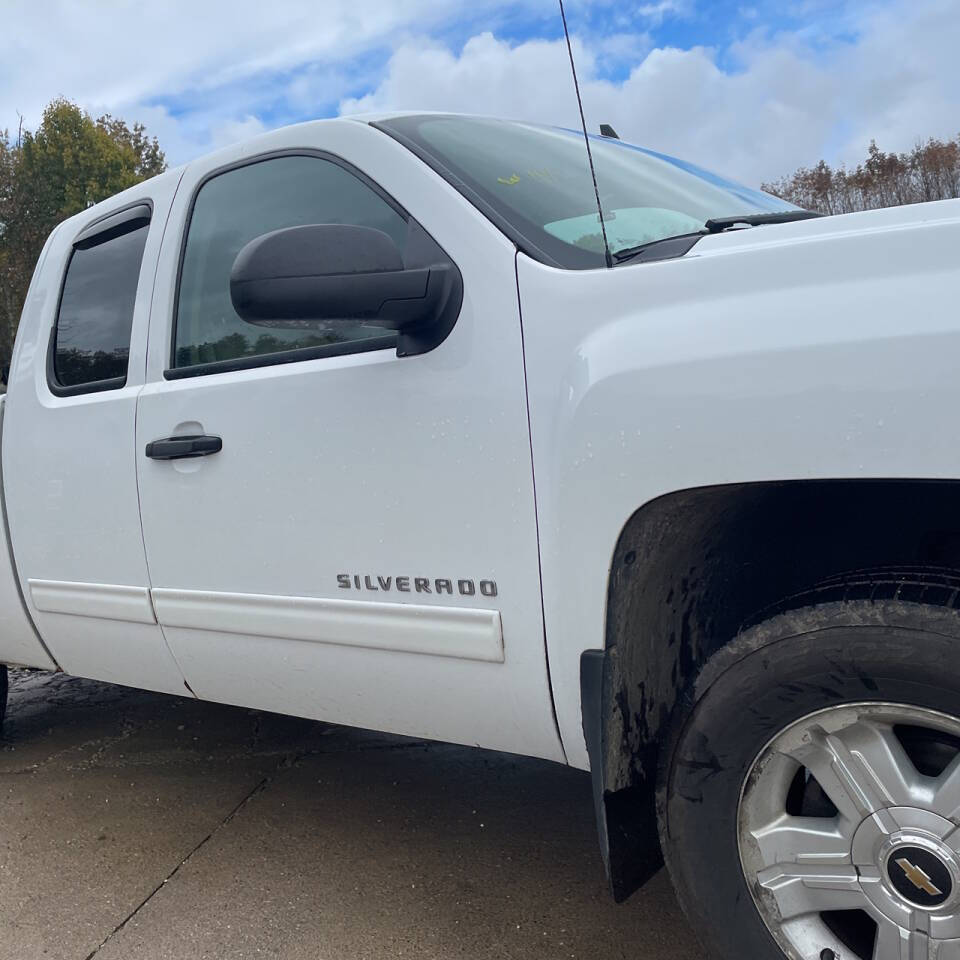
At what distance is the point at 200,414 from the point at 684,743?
1.35 metres

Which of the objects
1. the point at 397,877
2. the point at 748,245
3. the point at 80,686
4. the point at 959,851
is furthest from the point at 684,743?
the point at 80,686

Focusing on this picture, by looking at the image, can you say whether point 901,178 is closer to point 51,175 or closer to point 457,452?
point 457,452

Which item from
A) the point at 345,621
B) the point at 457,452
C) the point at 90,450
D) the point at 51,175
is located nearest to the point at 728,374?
the point at 457,452

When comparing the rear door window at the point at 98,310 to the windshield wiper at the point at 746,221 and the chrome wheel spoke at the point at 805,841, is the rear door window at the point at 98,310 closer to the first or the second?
the windshield wiper at the point at 746,221

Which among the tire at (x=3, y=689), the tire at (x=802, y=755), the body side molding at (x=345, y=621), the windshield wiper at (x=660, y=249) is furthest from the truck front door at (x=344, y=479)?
the tire at (x=3, y=689)

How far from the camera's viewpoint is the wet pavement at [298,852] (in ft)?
7.22

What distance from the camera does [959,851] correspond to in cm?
139

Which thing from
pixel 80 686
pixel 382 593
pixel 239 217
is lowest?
pixel 80 686

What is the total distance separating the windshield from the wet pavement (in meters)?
1.50

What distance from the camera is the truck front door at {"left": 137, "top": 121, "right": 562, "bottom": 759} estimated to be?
180 centimetres

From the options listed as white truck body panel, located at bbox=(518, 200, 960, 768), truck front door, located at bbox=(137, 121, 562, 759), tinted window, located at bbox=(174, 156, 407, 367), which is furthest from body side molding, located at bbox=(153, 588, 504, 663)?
tinted window, located at bbox=(174, 156, 407, 367)

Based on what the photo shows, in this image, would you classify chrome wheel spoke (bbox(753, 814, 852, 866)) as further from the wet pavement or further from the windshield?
the windshield

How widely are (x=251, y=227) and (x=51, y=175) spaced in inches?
1262

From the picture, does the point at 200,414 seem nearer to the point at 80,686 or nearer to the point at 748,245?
the point at 748,245
